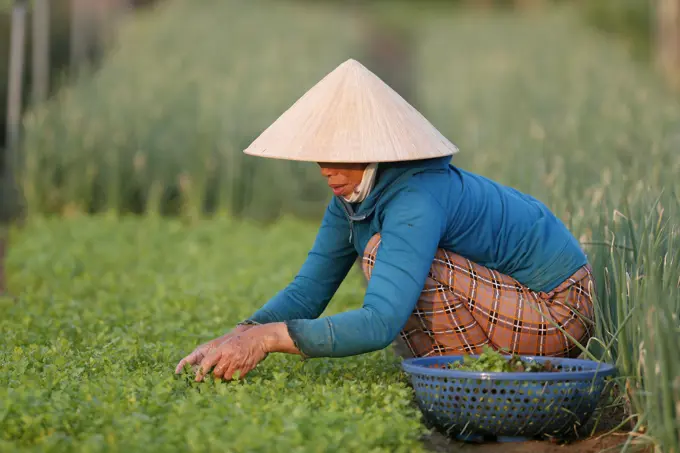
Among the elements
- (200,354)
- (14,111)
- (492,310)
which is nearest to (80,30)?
(14,111)

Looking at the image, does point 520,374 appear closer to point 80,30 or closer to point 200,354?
point 200,354

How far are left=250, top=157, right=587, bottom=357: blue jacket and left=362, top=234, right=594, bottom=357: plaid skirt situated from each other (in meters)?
0.05

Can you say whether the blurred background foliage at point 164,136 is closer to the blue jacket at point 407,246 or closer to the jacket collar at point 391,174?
the blue jacket at point 407,246

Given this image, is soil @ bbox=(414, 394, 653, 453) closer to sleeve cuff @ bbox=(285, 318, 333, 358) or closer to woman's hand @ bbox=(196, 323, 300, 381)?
sleeve cuff @ bbox=(285, 318, 333, 358)

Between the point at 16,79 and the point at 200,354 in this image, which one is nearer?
the point at 200,354

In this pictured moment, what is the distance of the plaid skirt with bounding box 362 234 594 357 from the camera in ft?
12.0

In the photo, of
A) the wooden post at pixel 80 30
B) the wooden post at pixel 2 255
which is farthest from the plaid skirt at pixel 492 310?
the wooden post at pixel 80 30

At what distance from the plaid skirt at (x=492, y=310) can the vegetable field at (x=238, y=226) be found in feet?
0.39

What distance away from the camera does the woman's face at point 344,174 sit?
11.7ft

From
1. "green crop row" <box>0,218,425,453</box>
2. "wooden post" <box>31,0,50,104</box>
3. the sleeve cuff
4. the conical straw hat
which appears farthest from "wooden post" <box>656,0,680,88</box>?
the sleeve cuff

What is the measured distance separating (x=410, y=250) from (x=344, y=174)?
15.4 inches

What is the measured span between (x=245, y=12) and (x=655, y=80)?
279 inches

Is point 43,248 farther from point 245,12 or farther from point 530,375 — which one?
point 245,12

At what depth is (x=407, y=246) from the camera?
3.34 m
